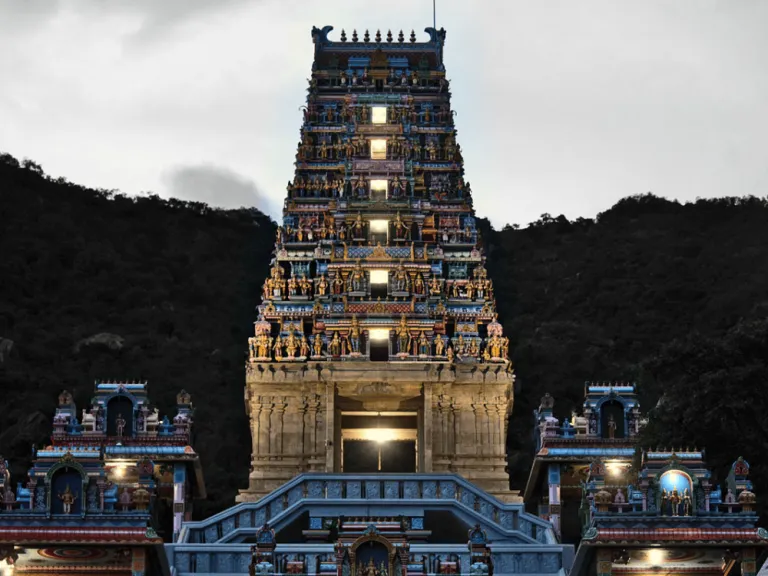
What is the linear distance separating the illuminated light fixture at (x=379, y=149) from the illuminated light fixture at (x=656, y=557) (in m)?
33.8

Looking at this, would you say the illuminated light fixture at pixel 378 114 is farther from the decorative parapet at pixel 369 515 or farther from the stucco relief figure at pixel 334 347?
the decorative parapet at pixel 369 515

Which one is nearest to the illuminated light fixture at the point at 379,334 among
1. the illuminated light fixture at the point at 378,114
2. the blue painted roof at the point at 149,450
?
the blue painted roof at the point at 149,450

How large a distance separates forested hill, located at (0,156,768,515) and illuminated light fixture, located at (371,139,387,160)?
1288 centimetres

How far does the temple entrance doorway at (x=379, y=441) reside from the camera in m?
64.3

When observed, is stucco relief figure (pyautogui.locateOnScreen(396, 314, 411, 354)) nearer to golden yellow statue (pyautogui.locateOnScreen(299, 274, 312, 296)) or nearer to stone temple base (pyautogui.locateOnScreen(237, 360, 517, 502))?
stone temple base (pyautogui.locateOnScreen(237, 360, 517, 502))

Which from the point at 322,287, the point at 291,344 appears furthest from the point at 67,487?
the point at 322,287

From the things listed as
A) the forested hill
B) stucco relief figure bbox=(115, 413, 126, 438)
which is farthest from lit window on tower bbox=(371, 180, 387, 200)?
stucco relief figure bbox=(115, 413, 126, 438)

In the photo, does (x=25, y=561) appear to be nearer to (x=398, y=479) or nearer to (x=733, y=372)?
(x=398, y=479)

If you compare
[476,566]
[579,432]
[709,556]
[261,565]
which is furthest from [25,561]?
[579,432]

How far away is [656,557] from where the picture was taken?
42500 millimetres

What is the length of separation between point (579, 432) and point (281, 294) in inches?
591

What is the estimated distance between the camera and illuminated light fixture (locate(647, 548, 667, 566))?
42.3m

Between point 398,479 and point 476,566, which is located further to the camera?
point 398,479

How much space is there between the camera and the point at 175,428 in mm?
54625
